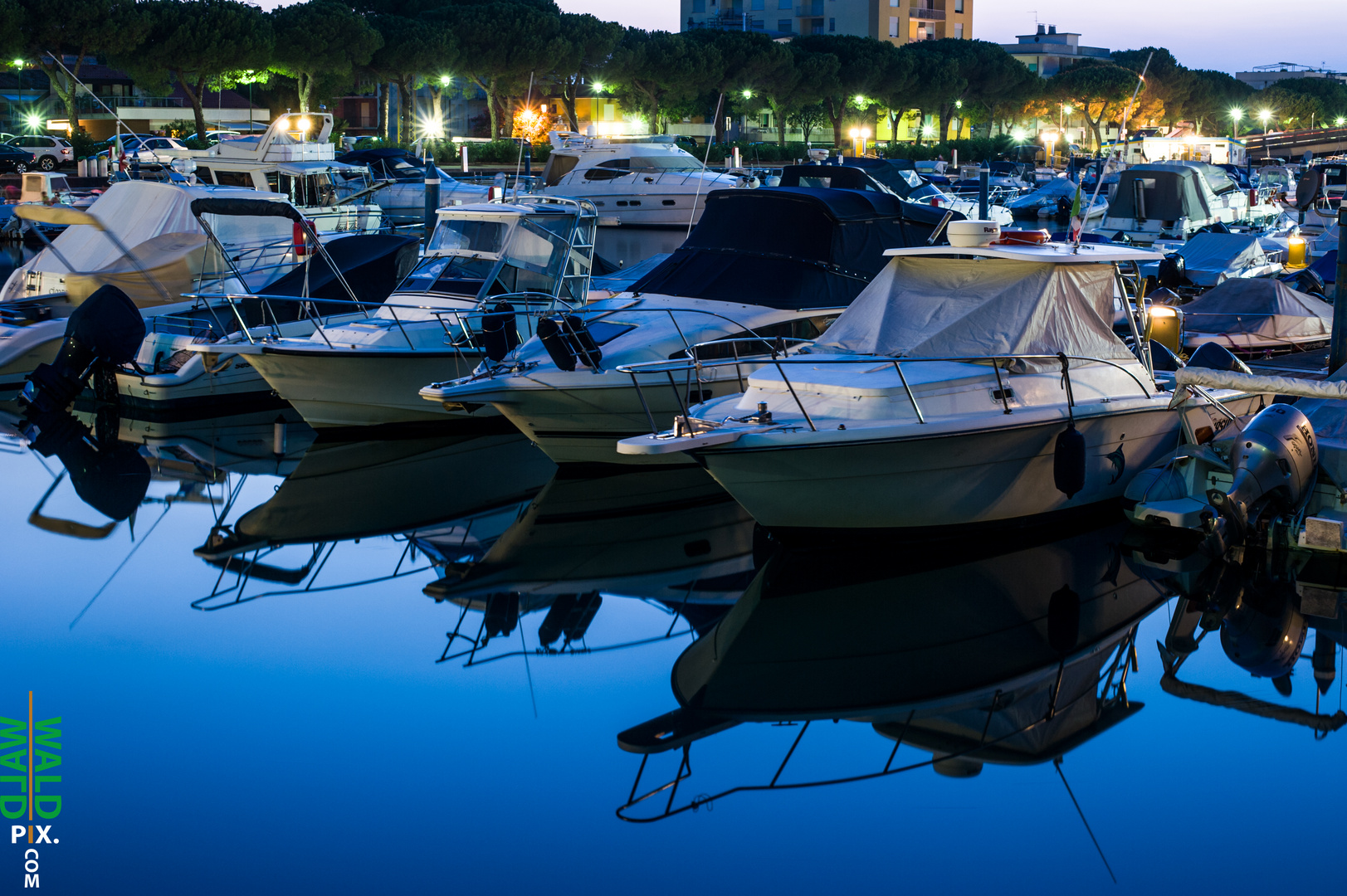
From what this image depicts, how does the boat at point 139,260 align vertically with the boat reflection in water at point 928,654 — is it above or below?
above

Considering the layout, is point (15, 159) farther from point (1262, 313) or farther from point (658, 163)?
point (1262, 313)

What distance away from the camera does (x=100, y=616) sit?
8.45 m

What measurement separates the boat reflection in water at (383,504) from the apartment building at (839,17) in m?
89.9

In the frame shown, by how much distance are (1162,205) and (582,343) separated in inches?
724

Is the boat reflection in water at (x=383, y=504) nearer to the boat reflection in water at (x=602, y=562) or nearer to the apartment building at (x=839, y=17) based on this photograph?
the boat reflection in water at (x=602, y=562)

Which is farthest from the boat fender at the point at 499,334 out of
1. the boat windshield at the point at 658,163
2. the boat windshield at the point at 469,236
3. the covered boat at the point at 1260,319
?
the boat windshield at the point at 658,163

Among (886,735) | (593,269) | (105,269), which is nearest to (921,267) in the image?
(886,735)

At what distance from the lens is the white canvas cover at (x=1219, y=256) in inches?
Answer: 766

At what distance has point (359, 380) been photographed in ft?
42.4

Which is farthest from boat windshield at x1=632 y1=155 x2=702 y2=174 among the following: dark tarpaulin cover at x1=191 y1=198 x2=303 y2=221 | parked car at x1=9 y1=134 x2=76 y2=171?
parked car at x1=9 y1=134 x2=76 y2=171

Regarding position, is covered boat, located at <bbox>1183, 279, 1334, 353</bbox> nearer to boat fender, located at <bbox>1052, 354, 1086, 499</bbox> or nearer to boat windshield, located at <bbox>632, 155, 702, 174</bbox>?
boat fender, located at <bbox>1052, 354, 1086, 499</bbox>

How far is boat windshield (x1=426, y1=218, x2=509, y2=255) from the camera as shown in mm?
13742

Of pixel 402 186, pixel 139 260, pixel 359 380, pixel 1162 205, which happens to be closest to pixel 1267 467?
pixel 359 380

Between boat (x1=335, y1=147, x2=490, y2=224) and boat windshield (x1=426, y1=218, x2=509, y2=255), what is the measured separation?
17.6 feet
